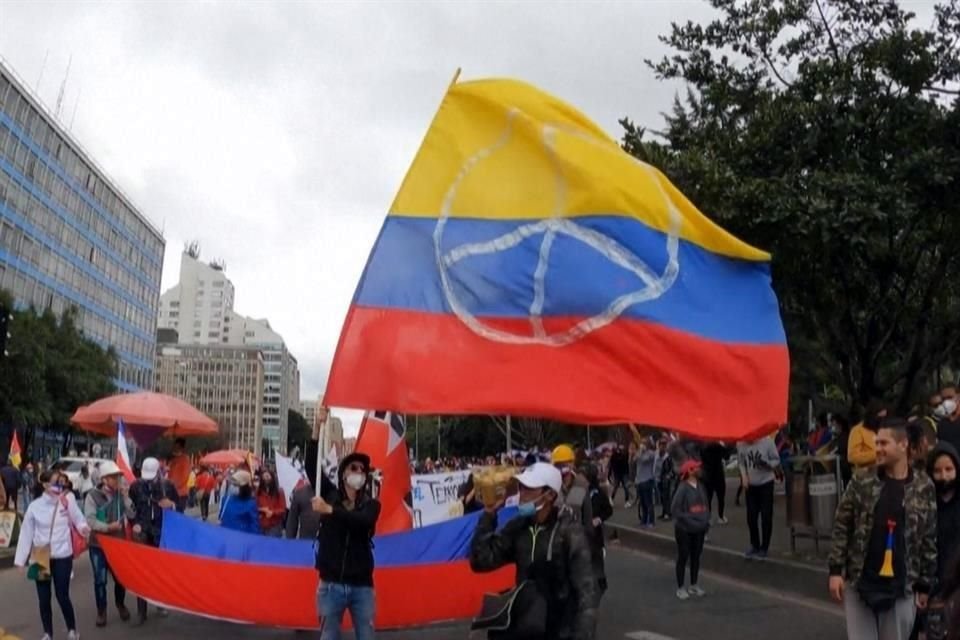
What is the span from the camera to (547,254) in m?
6.96

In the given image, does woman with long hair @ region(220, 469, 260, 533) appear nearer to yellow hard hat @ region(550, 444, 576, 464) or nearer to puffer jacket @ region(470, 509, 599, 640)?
yellow hard hat @ region(550, 444, 576, 464)

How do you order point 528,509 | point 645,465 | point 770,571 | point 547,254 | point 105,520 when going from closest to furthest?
point 528,509 → point 547,254 → point 105,520 → point 770,571 → point 645,465

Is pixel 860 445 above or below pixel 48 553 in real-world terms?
above

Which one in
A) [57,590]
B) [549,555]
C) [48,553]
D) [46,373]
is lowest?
[57,590]

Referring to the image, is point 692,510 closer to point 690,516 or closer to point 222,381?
point 690,516

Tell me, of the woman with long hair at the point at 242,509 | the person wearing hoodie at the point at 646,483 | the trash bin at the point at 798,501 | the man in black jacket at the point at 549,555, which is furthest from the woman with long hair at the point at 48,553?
the person wearing hoodie at the point at 646,483

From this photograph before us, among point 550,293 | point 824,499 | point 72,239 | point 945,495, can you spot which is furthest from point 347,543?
point 72,239

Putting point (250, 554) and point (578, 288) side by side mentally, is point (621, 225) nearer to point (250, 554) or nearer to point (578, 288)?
point (578, 288)

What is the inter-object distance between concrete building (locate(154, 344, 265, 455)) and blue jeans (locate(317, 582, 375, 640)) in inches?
6839

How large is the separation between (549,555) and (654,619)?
642 centimetres

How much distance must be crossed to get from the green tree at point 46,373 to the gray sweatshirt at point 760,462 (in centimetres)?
3870

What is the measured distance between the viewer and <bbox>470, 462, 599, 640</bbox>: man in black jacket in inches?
209

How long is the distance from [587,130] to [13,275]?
74.4 m

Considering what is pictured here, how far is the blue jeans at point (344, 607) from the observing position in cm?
708
